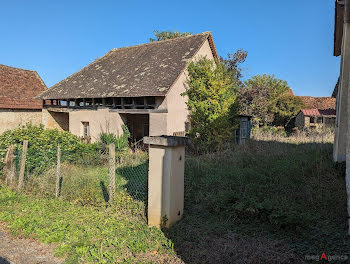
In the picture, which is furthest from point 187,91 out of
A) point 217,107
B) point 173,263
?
point 173,263

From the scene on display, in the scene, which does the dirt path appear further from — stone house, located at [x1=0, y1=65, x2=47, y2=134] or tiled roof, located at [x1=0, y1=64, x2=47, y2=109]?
tiled roof, located at [x1=0, y1=64, x2=47, y2=109]

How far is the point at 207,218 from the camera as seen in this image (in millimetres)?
4562

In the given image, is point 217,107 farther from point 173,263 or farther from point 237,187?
point 173,263

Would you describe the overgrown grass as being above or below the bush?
below

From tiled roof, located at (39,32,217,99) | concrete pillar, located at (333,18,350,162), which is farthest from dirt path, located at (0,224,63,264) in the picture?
tiled roof, located at (39,32,217,99)

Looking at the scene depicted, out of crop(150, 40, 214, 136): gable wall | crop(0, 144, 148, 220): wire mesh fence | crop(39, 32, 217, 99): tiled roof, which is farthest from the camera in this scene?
crop(39, 32, 217, 99): tiled roof

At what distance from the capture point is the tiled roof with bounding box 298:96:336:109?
86.6 ft

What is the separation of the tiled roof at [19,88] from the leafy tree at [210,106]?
39.8 ft

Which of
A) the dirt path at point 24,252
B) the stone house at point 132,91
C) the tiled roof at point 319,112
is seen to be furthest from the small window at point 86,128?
the tiled roof at point 319,112

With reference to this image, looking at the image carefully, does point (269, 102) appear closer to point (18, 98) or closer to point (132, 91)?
point (132, 91)

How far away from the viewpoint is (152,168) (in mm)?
4441

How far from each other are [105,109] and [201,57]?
6082 mm

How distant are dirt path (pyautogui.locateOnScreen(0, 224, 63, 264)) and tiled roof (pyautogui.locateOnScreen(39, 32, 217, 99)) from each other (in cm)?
828

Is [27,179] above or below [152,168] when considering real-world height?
below
